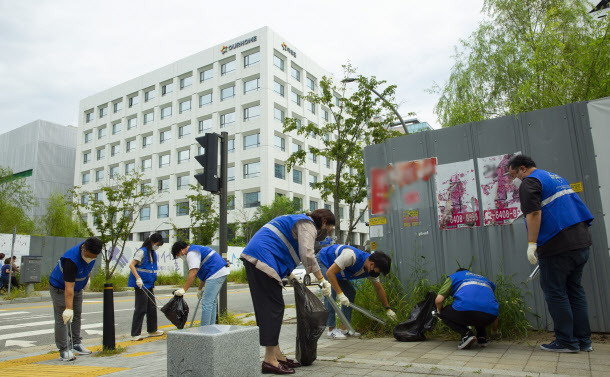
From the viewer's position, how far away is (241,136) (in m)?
42.5

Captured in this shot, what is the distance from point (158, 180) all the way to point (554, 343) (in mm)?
47484

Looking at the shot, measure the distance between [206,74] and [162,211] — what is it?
50.9ft

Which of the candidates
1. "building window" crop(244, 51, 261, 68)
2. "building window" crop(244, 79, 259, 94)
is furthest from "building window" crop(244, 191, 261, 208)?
"building window" crop(244, 51, 261, 68)

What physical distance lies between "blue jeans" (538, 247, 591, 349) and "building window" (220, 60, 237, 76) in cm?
4280

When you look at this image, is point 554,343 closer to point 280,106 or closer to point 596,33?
point 596,33

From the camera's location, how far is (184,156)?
152 ft

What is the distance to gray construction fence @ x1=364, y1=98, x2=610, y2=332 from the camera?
516 cm

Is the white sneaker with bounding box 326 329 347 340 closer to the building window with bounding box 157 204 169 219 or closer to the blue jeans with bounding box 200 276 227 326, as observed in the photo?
the blue jeans with bounding box 200 276 227 326

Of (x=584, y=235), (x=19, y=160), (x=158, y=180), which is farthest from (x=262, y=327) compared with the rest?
(x=19, y=160)

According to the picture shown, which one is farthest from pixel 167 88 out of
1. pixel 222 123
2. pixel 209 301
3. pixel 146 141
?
pixel 209 301

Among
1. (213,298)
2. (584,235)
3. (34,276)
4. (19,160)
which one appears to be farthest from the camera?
(19,160)

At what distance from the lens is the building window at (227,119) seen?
43812mm

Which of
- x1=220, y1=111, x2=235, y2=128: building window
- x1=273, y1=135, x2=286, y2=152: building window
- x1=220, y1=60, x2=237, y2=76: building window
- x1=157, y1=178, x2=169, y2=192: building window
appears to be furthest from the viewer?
x1=157, y1=178, x2=169, y2=192: building window

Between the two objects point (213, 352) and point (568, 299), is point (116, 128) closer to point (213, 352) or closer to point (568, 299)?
point (213, 352)
